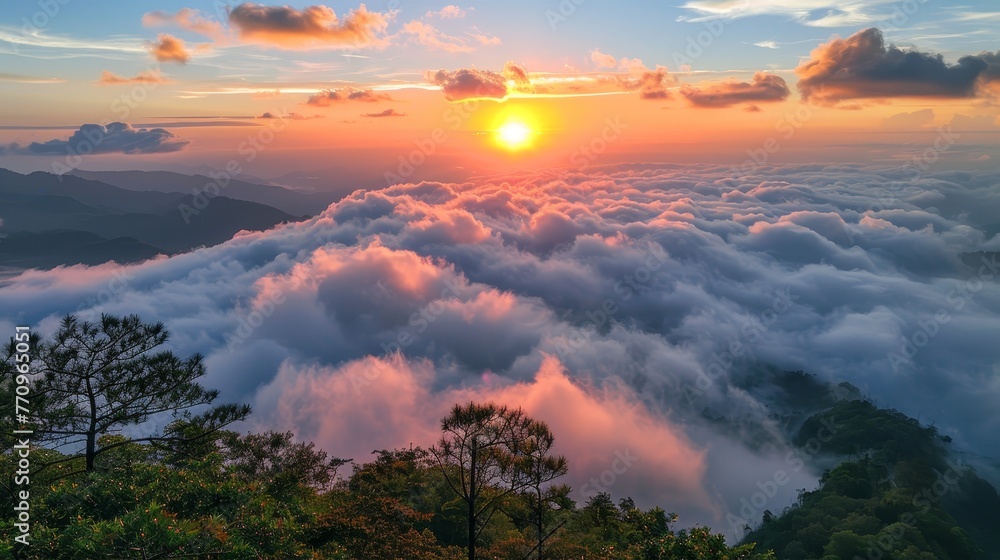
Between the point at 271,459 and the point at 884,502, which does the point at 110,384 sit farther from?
the point at 884,502

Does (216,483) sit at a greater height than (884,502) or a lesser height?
greater

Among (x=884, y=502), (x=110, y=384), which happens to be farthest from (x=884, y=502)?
(x=110, y=384)

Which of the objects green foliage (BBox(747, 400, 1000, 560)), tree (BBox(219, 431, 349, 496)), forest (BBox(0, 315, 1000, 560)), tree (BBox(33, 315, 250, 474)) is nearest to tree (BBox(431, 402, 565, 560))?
forest (BBox(0, 315, 1000, 560))

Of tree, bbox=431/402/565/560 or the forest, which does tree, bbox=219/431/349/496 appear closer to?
the forest

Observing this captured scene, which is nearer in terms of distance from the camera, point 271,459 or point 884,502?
point 271,459

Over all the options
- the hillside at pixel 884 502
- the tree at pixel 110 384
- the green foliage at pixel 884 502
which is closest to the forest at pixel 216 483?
the tree at pixel 110 384

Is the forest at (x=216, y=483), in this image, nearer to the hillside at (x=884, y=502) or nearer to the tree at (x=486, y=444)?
the tree at (x=486, y=444)
